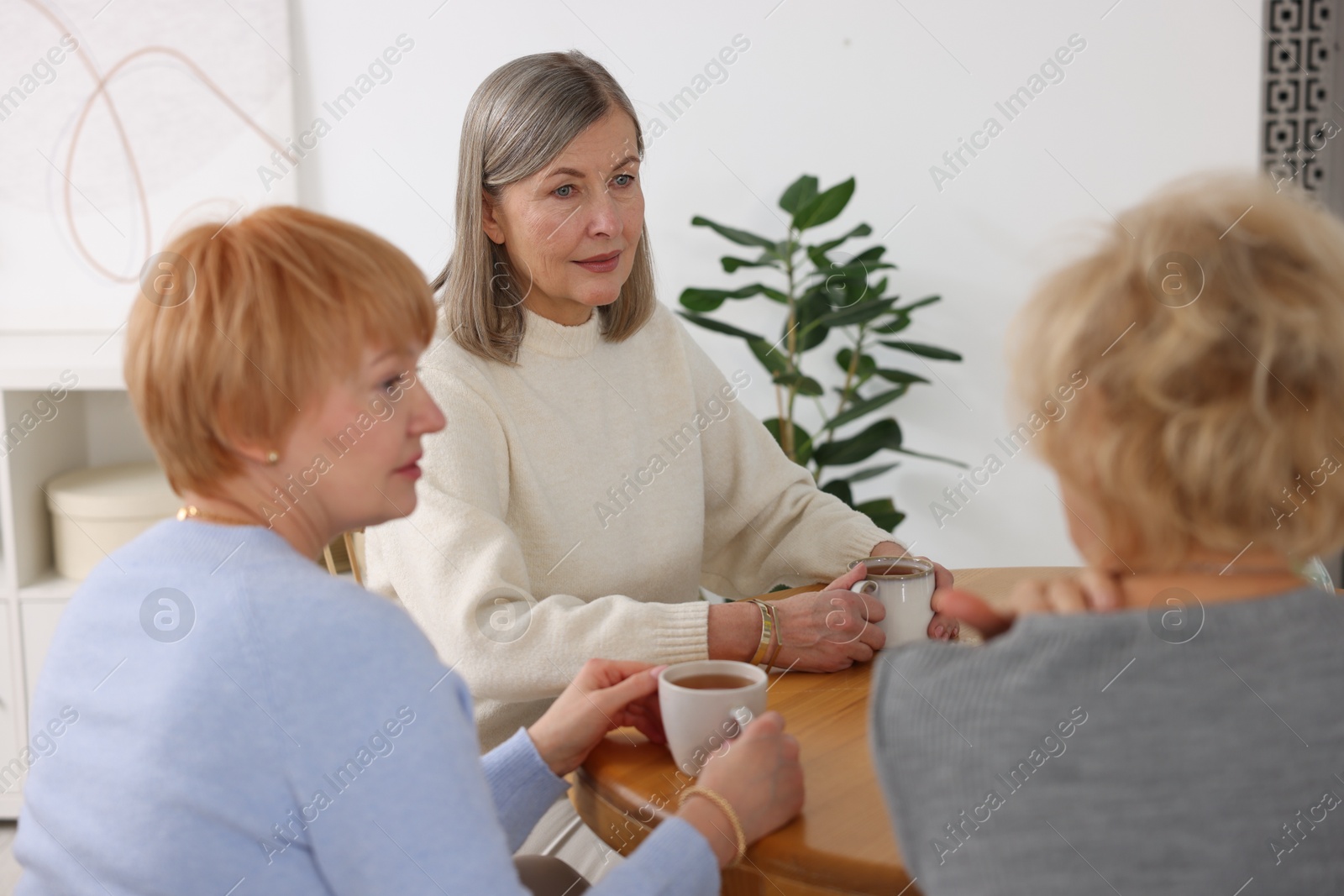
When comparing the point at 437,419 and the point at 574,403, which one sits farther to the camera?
the point at 574,403

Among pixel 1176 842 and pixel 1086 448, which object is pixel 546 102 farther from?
pixel 1176 842

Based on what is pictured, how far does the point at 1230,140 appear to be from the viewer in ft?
8.69

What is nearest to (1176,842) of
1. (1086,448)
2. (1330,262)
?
(1086,448)

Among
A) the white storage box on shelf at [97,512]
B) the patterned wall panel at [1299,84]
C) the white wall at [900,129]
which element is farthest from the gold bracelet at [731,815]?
the patterned wall panel at [1299,84]

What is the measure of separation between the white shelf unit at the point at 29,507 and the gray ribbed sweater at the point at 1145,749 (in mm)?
2228

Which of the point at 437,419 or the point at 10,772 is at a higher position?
the point at 437,419

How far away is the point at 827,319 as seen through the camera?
254 cm

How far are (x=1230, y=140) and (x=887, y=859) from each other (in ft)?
7.69

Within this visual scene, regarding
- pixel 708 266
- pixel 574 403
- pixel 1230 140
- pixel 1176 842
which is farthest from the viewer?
pixel 708 266

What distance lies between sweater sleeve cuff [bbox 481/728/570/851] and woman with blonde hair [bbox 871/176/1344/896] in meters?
0.48

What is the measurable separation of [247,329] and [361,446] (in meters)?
0.12

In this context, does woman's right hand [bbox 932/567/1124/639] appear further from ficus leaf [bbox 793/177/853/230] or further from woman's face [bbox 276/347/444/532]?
ficus leaf [bbox 793/177/853/230]

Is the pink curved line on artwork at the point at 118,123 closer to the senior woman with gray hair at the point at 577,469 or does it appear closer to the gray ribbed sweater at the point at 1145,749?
the senior woman with gray hair at the point at 577,469

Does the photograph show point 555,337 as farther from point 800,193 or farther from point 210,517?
point 800,193
